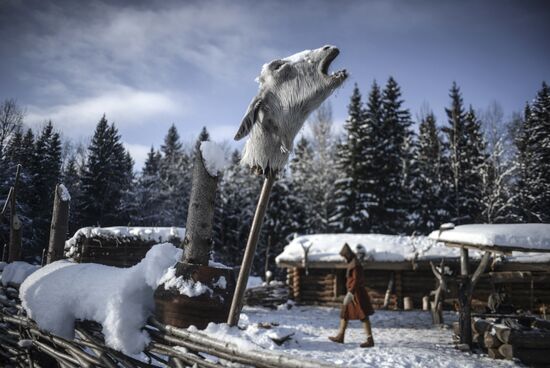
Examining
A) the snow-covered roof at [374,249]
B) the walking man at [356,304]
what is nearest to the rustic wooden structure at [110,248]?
the snow-covered roof at [374,249]

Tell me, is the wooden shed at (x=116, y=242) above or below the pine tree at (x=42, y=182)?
below

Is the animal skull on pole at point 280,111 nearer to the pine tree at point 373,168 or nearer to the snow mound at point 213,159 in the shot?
the snow mound at point 213,159

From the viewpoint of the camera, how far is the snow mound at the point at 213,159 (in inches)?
83.8

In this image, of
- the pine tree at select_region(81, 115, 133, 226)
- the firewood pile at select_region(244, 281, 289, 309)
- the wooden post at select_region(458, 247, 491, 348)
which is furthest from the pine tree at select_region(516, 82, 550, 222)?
the pine tree at select_region(81, 115, 133, 226)

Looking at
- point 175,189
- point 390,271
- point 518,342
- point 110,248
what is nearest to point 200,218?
point 518,342

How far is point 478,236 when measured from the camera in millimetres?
7406

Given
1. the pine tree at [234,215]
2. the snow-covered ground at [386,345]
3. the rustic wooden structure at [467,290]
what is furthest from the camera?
the pine tree at [234,215]

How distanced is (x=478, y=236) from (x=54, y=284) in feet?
25.1

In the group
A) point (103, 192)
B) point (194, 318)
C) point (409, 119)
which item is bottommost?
point (194, 318)

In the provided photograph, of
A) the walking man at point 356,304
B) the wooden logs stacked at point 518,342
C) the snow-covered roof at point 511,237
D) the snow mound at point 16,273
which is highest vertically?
the snow-covered roof at point 511,237

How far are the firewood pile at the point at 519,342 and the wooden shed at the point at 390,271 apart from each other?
7063mm

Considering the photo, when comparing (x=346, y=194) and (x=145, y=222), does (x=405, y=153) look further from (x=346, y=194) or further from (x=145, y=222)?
(x=145, y=222)

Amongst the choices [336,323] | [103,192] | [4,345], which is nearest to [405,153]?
[336,323]

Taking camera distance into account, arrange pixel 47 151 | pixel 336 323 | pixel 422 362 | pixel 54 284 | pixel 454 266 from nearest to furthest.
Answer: pixel 54 284 → pixel 422 362 → pixel 336 323 → pixel 454 266 → pixel 47 151
